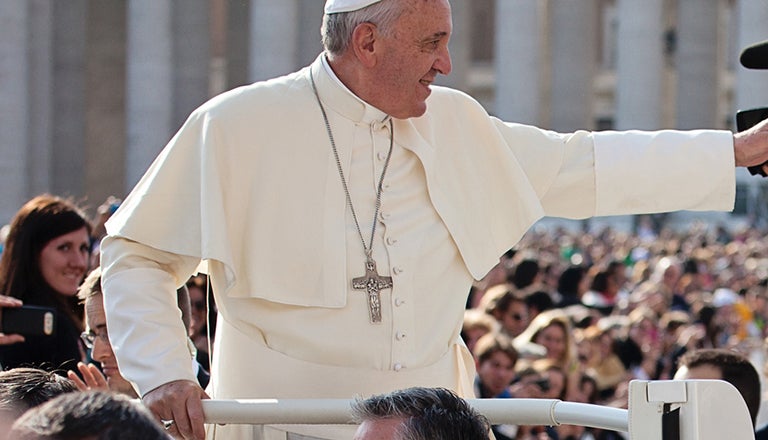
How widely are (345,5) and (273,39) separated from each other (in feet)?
171

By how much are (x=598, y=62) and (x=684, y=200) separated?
9425cm

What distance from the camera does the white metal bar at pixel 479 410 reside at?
3.89 metres

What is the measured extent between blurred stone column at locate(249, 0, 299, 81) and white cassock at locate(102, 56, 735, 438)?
169ft

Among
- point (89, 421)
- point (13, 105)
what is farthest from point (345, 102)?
point (13, 105)

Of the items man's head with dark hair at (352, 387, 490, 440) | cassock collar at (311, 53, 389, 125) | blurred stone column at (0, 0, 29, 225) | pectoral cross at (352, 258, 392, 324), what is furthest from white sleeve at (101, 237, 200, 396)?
blurred stone column at (0, 0, 29, 225)

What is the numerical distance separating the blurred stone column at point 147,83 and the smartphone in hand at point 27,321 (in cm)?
5041

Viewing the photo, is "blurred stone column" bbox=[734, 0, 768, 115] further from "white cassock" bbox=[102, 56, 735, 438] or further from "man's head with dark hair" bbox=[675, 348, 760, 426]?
"white cassock" bbox=[102, 56, 735, 438]

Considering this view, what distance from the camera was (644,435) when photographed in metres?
3.51

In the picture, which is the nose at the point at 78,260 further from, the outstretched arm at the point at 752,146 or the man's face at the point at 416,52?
the outstretched arm at the point at 752,146

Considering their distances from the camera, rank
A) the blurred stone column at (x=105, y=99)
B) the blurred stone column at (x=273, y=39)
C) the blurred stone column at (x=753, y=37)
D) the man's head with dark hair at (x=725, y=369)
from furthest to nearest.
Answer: the blurred stone column at (x=105, y=99) → the blurred stone column at (x=273, y=39) → the blurred stone column at (x=753, y=37) → the man's head with dark hair at (x=725, y=369)

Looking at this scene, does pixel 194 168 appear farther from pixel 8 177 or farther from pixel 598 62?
pixel 598 62

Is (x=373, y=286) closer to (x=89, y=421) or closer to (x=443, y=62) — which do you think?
(x=443, y=62)

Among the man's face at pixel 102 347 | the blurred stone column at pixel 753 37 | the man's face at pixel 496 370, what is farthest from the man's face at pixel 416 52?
the blurred stone column at pixel 753 37

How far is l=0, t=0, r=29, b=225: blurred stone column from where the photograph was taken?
4944 centimetres
